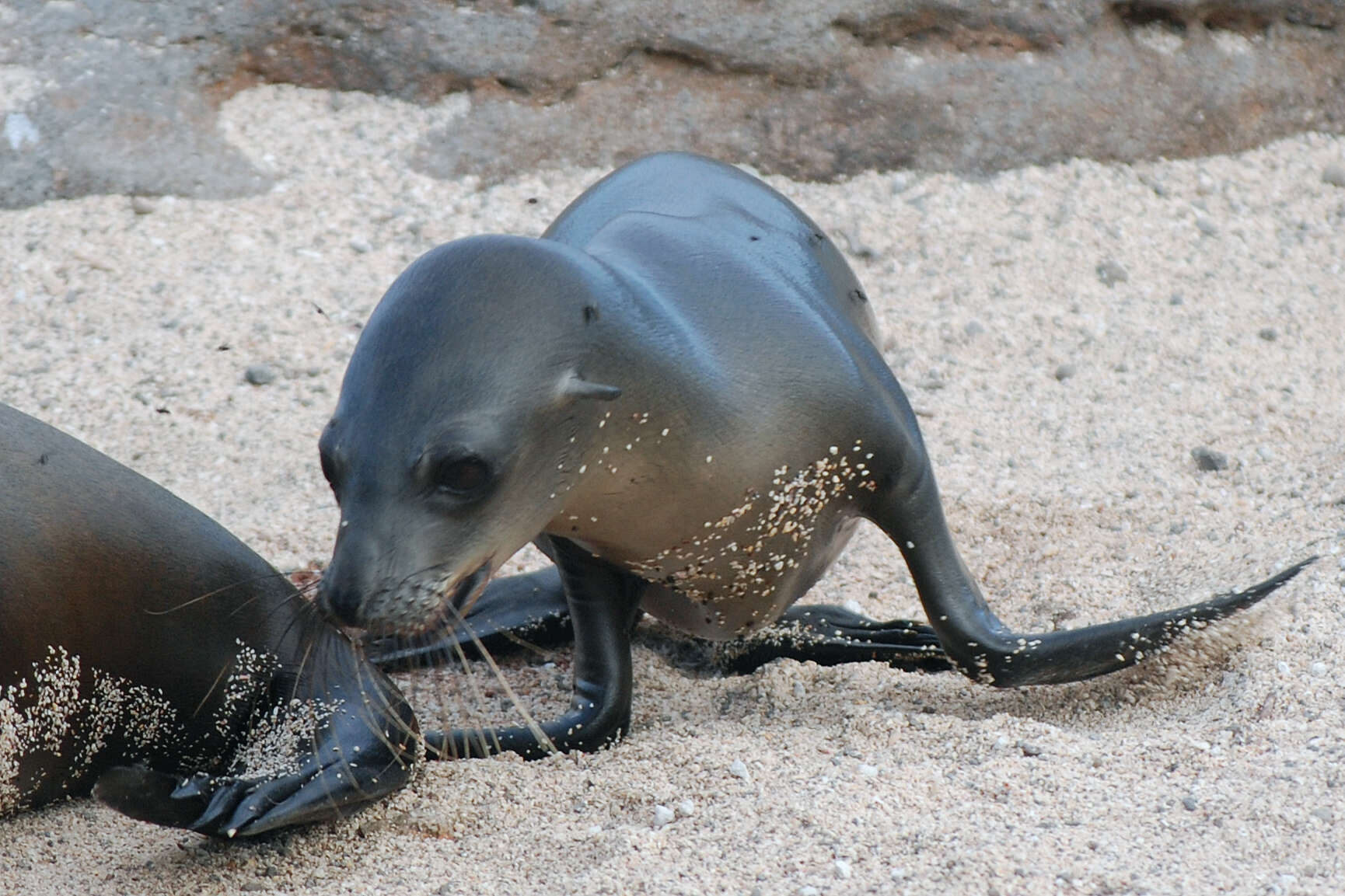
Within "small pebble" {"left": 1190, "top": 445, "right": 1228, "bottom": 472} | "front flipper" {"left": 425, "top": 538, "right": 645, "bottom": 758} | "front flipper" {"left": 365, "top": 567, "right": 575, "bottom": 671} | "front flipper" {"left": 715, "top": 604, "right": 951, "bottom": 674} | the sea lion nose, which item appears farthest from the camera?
"small pebble" {"left": 1190, "top": 445, "right": 1228, "bottom": 472}

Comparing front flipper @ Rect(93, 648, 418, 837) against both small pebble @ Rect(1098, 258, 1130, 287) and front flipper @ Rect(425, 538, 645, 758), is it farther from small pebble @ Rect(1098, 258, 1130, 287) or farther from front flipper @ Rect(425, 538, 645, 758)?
small pebble @ Rect(1098, 258, 1130, 287)

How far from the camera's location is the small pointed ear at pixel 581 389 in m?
2.50

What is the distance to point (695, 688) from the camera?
3.54 metres

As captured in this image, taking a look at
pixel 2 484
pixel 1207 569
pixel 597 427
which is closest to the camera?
pixel 597 427

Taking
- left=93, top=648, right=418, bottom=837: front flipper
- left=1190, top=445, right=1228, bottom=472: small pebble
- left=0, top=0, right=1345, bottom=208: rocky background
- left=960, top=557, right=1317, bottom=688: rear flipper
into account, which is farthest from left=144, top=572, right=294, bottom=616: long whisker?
left=0, top=0, right=1345, bottom=208: rocky background

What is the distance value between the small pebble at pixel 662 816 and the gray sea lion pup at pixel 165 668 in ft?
1.42

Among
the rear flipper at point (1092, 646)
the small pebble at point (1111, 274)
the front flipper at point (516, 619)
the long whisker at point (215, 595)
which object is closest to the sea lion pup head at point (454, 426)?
the long whisker at point (215, 595)

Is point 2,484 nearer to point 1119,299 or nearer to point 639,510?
point 639,510

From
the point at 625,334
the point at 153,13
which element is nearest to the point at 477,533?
the point at 625,334

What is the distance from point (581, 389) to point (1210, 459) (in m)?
2.42

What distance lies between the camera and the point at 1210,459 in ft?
14.4

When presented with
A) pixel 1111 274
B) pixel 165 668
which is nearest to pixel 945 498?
pixel 1111 274

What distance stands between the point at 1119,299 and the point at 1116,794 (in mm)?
2900

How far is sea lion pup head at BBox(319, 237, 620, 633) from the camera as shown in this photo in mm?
2355
